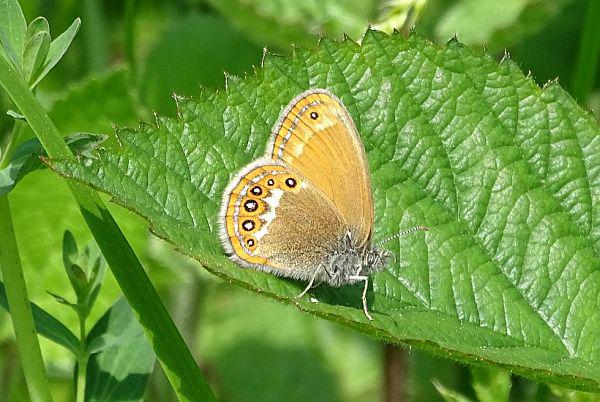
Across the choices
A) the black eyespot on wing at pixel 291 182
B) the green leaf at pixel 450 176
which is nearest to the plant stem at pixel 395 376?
the green leaf at pixel 450 176

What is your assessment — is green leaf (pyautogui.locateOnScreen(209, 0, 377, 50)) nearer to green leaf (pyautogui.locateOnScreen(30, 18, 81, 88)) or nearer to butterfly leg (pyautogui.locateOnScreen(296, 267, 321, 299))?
butterfly leg (pyautogui.locateOnScreen(296, 267, 321, 299))

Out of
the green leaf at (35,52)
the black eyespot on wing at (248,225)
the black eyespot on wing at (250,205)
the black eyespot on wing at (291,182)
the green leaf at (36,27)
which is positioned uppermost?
the green leaf at (36,27)

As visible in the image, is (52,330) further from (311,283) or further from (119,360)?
(311,283)

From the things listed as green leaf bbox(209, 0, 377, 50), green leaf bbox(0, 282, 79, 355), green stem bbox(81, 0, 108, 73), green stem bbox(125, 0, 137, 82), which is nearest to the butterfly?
green leaf bbox(0, 282, 79, 355)

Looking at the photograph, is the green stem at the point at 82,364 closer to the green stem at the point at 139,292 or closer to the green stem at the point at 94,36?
the green stem at the point at 139,292

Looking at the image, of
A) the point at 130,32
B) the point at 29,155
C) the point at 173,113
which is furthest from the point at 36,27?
the point at 173,113

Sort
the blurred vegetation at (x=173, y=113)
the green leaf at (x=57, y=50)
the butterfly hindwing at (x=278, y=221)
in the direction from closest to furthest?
the green leaf at (x=57, y=50) → the butterfly hindwing at (x=278, y=221) → the blurred vegetation at (x=173, y=113)
